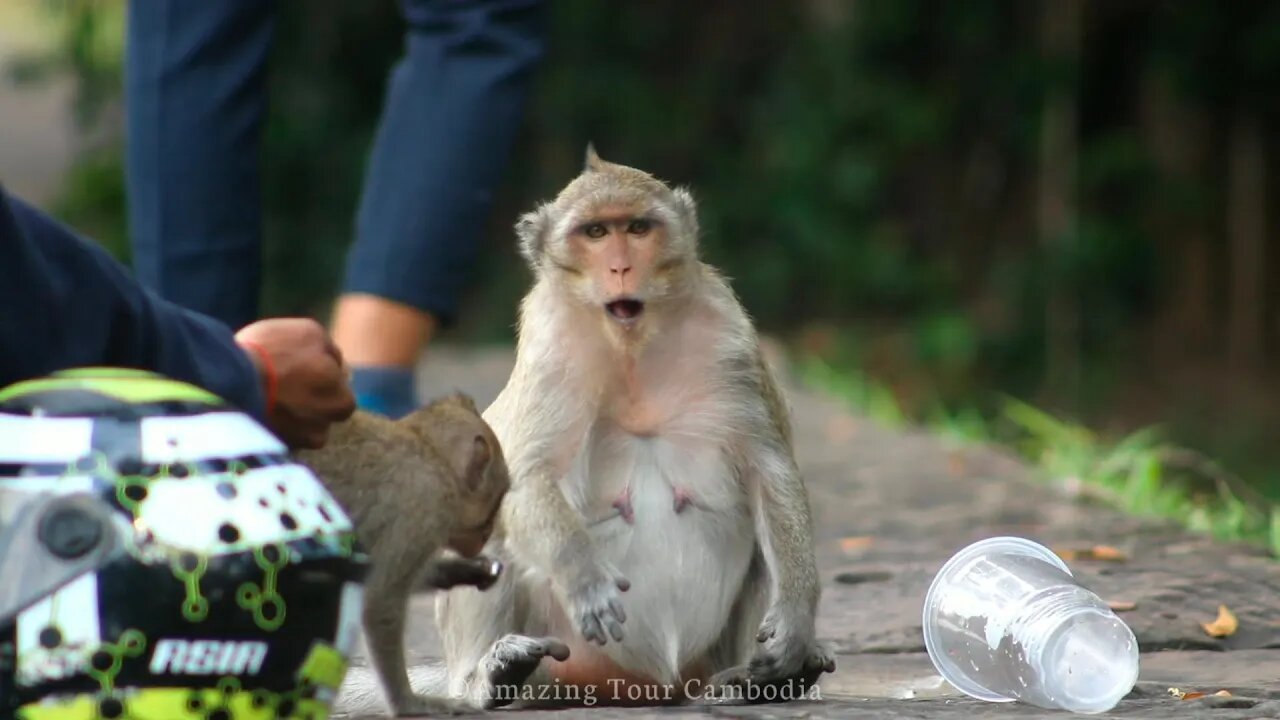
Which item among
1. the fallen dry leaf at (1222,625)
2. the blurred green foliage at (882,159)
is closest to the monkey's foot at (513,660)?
the fallen dry leaf at (1222,625)

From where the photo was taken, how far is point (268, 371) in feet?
9.18

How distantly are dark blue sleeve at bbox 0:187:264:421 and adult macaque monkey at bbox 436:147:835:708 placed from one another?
0.84 m

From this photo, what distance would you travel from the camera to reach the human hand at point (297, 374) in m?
2.81

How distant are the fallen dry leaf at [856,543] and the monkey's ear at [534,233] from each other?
5.24 ft

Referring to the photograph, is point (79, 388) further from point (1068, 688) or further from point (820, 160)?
point (820, 160)

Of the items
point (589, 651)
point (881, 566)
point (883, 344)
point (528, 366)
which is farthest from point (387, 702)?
point (883, 344)

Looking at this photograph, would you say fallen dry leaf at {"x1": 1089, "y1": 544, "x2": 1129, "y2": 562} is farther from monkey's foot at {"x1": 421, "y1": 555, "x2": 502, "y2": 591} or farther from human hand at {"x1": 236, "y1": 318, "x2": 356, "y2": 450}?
human hand at {"x1": 236, "y1": 318, "x2": 356, "y2": 450}

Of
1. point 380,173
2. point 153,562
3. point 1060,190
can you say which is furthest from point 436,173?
point 1060,190

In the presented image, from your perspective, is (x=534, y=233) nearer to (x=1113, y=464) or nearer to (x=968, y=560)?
(x=968, y=560)

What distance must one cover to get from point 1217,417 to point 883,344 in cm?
173

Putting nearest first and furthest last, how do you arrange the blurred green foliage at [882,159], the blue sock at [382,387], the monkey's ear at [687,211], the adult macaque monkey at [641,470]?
the adult macaque monkey at [641,470] → the monkey's ear at [687,211] → the blue sock at [382,387] → the blurred green foliage at [882,159]

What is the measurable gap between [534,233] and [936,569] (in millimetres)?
1394

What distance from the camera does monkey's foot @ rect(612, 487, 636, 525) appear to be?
3537mm

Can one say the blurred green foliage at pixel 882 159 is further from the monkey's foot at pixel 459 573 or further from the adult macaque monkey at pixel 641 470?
the monkey's foot at pixel 459 573
